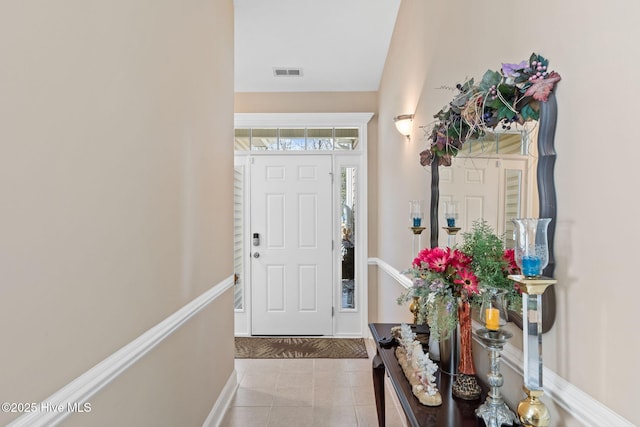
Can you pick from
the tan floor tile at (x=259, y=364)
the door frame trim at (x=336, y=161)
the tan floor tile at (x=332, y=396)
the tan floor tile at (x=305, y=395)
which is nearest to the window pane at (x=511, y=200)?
the tan floor tile at (x=305, y=395)

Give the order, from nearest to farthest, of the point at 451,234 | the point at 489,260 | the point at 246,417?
the point at 489,260 < the point at 451,234 < the point at 246,417

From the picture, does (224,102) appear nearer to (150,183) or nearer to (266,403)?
(150,183)

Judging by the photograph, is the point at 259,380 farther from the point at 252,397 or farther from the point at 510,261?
the point at 510,261

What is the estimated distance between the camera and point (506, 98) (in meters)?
1.22

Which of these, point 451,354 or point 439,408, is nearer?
point 439,408

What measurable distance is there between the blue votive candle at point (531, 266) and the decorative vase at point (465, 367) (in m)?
0.45

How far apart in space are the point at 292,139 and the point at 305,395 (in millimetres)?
2641

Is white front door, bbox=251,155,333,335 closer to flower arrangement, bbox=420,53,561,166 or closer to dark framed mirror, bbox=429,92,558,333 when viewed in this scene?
flower arrangement, bbox=420,53,561,166

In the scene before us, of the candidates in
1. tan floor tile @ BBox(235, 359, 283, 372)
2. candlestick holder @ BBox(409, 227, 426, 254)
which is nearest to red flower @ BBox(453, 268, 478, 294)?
candlestick holder @ BBox(409, 227, 426, 254)

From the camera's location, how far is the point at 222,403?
2.61 m

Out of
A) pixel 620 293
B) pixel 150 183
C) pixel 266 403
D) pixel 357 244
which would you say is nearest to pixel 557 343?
pixel 620 293

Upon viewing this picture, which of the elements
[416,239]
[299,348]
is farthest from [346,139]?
[299,348]

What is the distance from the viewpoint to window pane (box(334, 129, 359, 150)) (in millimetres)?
4375

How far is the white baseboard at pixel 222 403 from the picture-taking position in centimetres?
235
